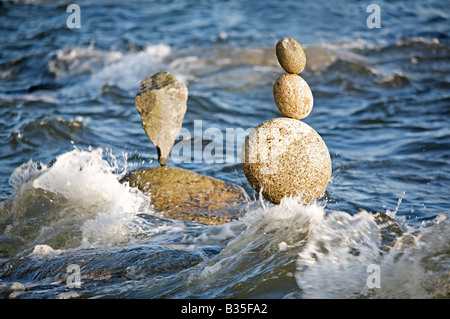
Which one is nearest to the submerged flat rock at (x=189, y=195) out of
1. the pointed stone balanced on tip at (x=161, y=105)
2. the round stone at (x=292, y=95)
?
the pointed stone balanced on tip at (x=161, y=105)

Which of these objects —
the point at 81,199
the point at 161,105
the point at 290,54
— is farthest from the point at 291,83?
the point at 81,199

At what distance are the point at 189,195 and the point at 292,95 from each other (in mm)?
1566

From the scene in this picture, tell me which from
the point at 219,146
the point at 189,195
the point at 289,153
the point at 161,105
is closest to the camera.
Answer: the point at 289,153

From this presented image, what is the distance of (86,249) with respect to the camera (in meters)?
4.07

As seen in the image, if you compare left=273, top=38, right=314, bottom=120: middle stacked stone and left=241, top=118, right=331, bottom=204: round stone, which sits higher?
left=273, top=38, right=314, bottom=120: middle stacked stone

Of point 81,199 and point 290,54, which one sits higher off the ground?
point 290,54

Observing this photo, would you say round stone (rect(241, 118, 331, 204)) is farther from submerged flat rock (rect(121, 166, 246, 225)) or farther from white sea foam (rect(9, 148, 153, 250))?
white sea foam (rect(9, 148, 153, 250))

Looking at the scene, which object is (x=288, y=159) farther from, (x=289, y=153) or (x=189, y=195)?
(x=189, y=195)

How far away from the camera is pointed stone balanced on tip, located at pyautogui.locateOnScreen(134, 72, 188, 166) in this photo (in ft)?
15.6

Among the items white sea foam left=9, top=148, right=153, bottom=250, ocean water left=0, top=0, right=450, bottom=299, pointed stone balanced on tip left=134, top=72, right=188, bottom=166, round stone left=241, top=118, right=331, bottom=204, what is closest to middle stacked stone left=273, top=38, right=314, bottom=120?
round stone left=241, top=118, right=331, bottom=204

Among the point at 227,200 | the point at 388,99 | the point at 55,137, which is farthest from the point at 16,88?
the point at 388,99

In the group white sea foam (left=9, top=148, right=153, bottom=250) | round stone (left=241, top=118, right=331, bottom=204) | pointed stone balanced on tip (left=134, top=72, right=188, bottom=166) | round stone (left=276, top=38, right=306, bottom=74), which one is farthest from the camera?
pointed stone balanced on tip (left=134, top=72, right=188, bottom=166)

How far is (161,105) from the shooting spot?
4773 mm
